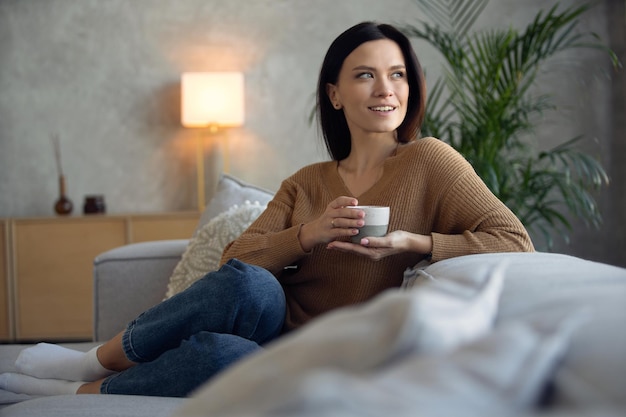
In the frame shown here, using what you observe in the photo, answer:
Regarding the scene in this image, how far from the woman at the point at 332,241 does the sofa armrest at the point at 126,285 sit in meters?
0.37

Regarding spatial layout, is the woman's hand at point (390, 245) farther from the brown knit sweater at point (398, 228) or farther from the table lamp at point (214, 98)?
the table lamp at point (214, 98)

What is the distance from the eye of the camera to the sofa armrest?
2.25m

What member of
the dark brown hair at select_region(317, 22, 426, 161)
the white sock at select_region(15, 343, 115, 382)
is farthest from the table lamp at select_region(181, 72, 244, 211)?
the white sock at select_region(15, 343, 115, 382)

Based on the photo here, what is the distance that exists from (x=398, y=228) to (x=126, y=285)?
90cm

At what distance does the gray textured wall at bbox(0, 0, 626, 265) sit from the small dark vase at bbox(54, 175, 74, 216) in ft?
0.63

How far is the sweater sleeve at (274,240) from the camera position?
6.05 ft

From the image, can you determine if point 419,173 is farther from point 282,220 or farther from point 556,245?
point 556,245

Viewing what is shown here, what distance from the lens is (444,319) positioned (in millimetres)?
588

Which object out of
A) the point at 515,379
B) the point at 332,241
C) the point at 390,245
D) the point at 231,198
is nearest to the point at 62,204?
the point at 231,198

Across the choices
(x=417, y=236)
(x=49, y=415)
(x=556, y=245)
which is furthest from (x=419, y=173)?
(x=556, y=245)

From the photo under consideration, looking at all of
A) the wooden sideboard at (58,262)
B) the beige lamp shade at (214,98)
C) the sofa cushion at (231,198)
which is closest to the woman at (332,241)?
the sofa cushion at (231,198)

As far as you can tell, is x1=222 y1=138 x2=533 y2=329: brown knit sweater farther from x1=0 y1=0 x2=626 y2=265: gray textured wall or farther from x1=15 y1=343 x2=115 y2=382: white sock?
x1=0 y1=0 x2=626 y2=265: gray textured wall

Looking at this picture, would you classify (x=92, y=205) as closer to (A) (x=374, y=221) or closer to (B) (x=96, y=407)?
(A) (x=374, y=221)

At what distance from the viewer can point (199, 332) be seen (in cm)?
151
